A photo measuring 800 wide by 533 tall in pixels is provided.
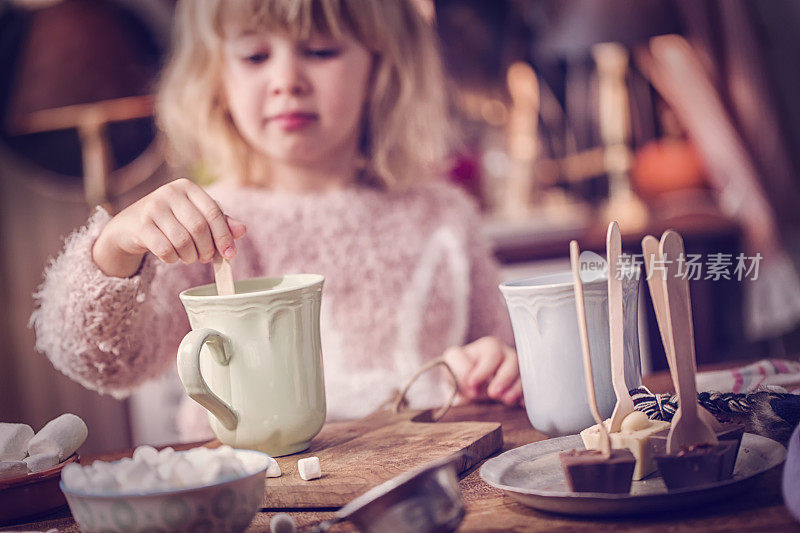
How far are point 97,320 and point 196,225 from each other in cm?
23

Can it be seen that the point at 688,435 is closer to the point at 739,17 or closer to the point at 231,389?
the point at 231,389

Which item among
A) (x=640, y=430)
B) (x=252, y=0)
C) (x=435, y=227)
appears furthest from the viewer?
(x=435, y=227)

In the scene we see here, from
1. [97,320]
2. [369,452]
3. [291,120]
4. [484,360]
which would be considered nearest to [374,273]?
[291,120]

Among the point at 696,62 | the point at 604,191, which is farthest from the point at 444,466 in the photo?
the point at 604,191

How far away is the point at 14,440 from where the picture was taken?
65 centimetres

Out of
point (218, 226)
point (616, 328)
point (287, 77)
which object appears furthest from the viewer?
point (287, 77)

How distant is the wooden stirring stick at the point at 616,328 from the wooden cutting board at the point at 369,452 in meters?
0.13

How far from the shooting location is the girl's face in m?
1.11

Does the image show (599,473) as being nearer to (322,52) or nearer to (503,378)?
(503,378)

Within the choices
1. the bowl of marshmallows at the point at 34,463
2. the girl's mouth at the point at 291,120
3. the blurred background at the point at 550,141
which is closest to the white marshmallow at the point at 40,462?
the bowl of marshmallows at the point at 34,463

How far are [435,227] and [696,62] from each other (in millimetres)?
1427

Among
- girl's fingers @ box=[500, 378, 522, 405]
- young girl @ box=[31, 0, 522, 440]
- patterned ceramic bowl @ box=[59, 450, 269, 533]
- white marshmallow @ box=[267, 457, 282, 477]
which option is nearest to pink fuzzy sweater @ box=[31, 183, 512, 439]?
young girl @ box=[31, 0, 522, 440]

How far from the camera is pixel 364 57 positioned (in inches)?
49.0

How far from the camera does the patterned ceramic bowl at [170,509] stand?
0.45 metres
